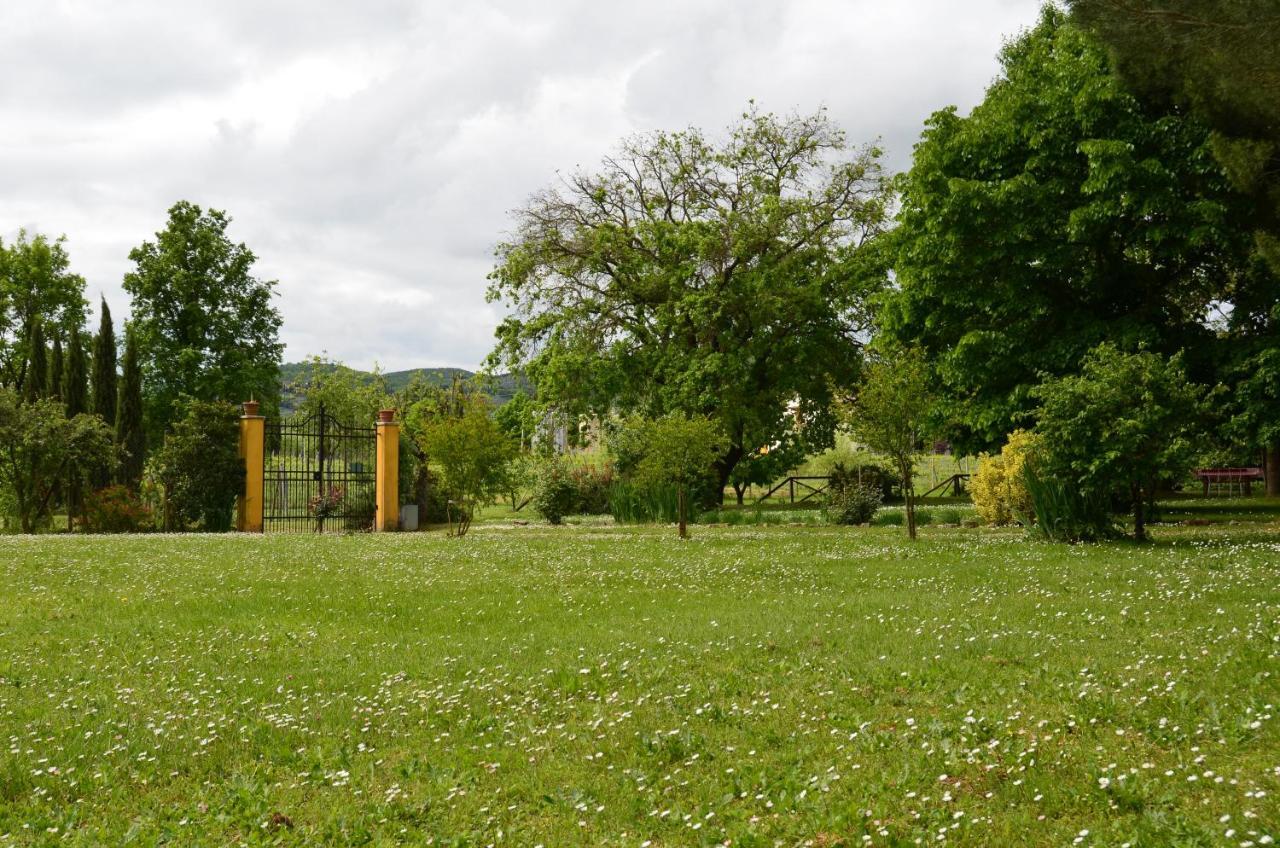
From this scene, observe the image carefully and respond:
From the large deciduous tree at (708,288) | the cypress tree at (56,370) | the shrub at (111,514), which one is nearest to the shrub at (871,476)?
the large deciduous tree at (708,288)

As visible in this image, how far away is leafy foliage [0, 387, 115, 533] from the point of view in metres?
24.4

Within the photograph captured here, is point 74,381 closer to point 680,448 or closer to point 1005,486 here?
point 680,448

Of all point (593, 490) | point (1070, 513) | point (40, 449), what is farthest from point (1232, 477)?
point (40, 449)

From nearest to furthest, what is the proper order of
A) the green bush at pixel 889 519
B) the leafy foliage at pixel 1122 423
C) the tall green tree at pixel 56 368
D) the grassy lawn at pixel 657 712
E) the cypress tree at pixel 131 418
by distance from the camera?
the grassy lawn at pixel 657 712
the leafy foliage at pixel 1122 423
the green bush at pixel 889 519
the cypress tree at pixel 131 418
the tall green tree at pixel 56 368

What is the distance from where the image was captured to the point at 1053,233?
21.8 m

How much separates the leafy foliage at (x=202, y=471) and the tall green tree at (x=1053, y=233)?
1824cm

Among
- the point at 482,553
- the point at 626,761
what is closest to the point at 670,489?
the point at 482,553

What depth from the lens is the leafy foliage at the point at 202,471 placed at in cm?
2506

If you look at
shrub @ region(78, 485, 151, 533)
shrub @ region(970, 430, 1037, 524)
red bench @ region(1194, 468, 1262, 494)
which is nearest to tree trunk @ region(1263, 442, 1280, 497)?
red bench @ region(1194, 468, 1262, 494)

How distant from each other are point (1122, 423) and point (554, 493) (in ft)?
53.9

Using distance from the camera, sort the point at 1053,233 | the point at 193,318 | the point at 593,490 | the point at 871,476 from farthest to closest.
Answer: the point at 193,318 < the point at 871,476 < the point at 593,490 < the point at 1053,233

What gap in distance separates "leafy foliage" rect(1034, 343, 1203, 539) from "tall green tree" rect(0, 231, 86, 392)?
4192 centimetres

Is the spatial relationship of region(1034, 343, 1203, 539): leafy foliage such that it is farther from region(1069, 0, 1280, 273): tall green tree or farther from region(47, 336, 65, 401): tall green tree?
region(47, 336, 65, 401): tall green tree

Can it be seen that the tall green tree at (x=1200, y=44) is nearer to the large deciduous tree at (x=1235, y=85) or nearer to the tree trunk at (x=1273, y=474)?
the large deciduous tree at (x=1235, y=85)
